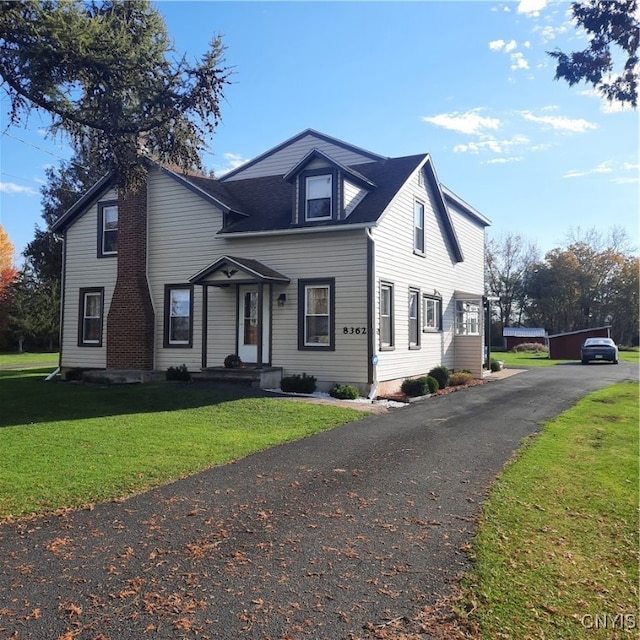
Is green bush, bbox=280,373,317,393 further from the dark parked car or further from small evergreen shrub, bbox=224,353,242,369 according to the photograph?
the dark parked car

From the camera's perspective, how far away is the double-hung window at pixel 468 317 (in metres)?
22.5

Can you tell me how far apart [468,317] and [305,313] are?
9.83 m

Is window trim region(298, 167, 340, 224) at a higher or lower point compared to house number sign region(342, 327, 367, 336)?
higher

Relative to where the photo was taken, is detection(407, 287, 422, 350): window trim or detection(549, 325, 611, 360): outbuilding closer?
detection(407, 287, 422, 350): window trim

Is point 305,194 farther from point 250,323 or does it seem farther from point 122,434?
point 122,434

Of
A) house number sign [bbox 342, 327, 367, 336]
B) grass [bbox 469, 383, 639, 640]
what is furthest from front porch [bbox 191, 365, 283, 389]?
grass [bbox 469, 383, 639, 640]

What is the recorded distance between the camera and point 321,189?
1573 centimetres

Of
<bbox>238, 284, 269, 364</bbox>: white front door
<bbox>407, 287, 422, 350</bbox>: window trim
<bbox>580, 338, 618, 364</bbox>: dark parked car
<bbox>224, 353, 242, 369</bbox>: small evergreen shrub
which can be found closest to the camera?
<bbox>224, 353, 242, 369</bbox>: small evergreen shrub

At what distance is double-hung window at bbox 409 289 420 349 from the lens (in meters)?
17.9

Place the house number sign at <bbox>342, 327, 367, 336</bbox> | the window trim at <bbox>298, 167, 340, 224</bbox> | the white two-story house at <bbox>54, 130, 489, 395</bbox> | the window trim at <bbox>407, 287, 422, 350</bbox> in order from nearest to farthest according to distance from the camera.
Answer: the house number sign at <bbox>342, 327, 367, 336</bbox> < the white two-story house at <bbox>54, 130, 489, 395</bbox> < the window trim at <bbox>298, 167, 340, 224</bbox> < the window trim at <bbox>407, 287, 422, 350</bbox>

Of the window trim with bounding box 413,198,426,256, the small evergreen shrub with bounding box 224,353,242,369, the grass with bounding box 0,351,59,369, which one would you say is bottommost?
the grass with bounding box 0,351,59,369

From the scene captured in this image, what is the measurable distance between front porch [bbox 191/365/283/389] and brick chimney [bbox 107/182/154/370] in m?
2.59

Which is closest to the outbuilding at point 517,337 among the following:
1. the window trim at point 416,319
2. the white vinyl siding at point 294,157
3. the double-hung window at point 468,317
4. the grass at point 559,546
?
the double-hung window at point 468,317

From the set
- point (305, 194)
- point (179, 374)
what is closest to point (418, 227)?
point (305, 194)
